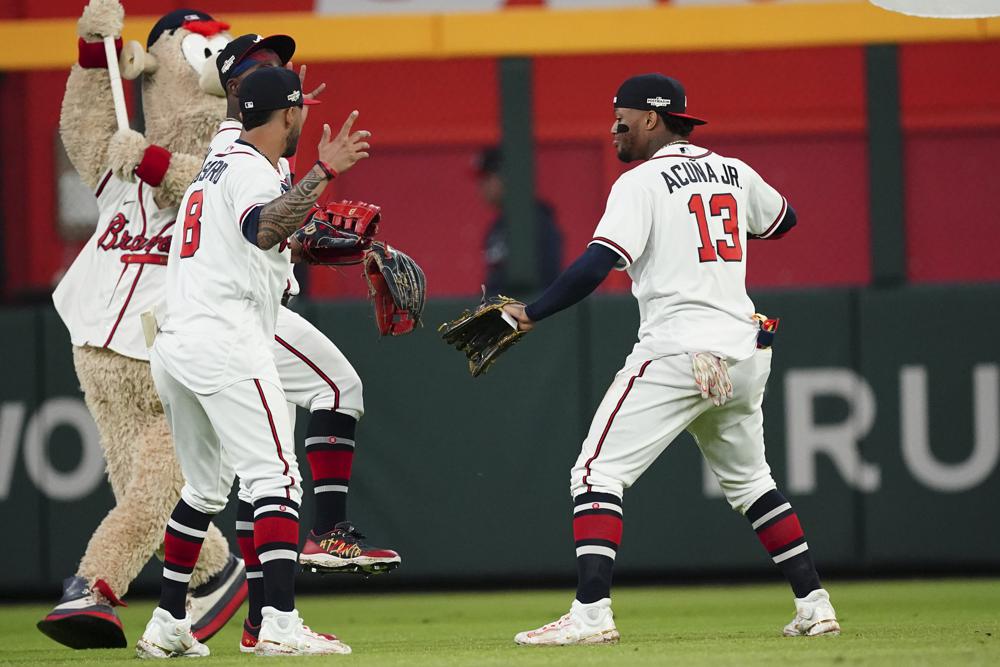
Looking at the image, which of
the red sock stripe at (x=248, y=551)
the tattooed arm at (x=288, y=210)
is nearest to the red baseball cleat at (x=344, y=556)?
the red sock stripe at (x=248, y=551)

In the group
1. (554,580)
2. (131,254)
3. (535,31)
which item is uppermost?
(535,31)

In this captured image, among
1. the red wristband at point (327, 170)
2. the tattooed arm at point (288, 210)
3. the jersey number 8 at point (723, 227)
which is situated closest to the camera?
the tattooed arm at point (288, 210)

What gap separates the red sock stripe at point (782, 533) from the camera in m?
5.19

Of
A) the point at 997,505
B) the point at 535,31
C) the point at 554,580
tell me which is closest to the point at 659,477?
the point at 554,580

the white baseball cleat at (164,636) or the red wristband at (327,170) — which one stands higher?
the red wristband at (327,170)

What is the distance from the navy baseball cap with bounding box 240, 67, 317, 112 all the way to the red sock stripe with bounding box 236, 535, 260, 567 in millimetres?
1554

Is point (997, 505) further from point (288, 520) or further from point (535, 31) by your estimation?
point (288, 520)

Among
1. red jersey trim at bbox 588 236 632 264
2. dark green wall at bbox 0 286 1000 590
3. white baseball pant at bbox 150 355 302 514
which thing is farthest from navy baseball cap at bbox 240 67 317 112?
dark green wall at bbox 0 286 1000 590

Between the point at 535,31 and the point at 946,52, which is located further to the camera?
the point at 946,52

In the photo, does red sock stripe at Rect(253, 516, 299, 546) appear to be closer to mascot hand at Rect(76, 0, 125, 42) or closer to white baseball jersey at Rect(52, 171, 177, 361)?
white baseball jersey at Rect(52, 171, 177, 361)

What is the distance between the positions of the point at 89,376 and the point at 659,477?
2968 mm

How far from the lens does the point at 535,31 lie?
786 cm

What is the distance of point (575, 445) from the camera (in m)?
7.69

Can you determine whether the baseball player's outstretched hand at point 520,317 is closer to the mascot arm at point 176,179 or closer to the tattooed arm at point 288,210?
the tattooed arm at point 288,210
